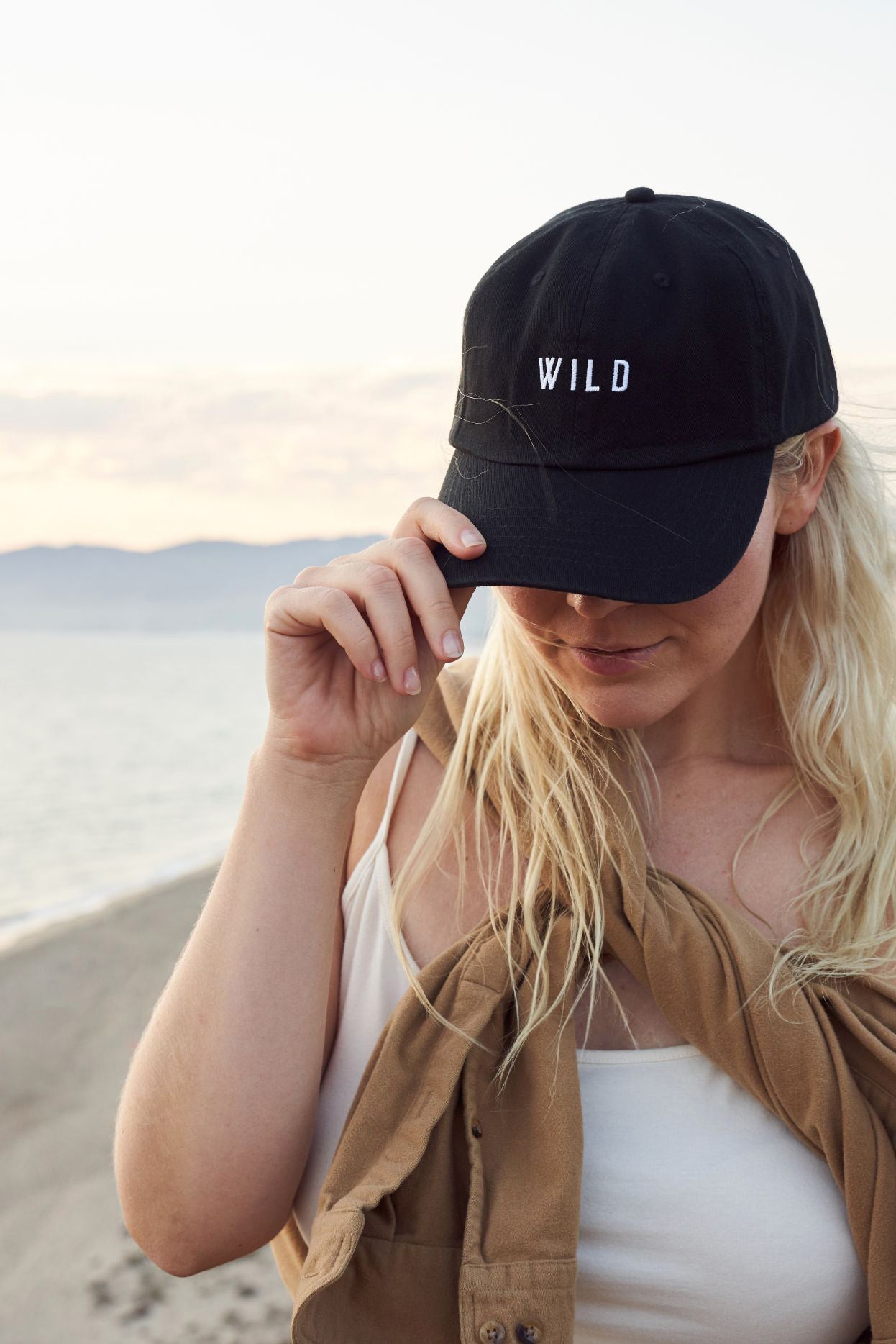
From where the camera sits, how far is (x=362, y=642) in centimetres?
131

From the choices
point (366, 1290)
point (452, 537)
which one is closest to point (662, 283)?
point (452, 537)

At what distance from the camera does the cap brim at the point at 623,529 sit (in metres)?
1.23

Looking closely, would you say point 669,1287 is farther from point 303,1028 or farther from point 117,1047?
point 117,1047

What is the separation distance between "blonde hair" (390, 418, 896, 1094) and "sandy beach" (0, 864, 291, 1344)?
1.42 m

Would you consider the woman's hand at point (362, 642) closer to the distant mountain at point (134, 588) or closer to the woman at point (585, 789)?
the woman at point (585, 789)

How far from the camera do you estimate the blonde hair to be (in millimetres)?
1512

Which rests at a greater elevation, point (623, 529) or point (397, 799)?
point (623, 529)

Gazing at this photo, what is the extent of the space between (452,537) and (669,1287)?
3.11 ft

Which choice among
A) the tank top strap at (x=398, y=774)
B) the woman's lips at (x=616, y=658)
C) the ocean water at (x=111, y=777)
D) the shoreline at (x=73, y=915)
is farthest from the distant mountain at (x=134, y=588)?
the woman's lips at (x=616, y=658)

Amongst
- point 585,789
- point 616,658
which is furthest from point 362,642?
point 585,789

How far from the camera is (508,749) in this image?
1624 millimetres

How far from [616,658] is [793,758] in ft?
1.47

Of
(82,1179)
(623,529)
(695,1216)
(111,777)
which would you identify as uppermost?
(623,529)

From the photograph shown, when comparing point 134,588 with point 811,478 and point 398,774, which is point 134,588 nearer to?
point 398,774
